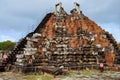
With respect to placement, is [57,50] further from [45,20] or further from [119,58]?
[119,58]

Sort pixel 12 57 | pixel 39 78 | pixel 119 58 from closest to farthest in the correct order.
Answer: pixel 39 78 < pixel 119 58 < pixel 12 57

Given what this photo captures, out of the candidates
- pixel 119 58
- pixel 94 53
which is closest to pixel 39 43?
pixel 94 53

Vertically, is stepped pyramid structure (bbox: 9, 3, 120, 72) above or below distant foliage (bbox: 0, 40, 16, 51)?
below

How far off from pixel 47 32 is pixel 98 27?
4.10 meters

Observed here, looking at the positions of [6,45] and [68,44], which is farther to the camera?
[6,45]

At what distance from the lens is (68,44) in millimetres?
20594

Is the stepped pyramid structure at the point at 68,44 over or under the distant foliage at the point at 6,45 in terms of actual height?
under

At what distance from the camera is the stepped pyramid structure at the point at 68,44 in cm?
1988

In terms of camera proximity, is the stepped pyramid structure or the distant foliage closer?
the stepped pyramid structure

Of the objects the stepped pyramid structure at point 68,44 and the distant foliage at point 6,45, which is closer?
the stepped pyramid structure at point 68,44

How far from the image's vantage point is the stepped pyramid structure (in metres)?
19.9

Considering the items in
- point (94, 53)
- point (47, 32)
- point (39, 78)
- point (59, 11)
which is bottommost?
point (39, 78)

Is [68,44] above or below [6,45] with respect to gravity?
below

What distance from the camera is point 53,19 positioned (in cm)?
2141
